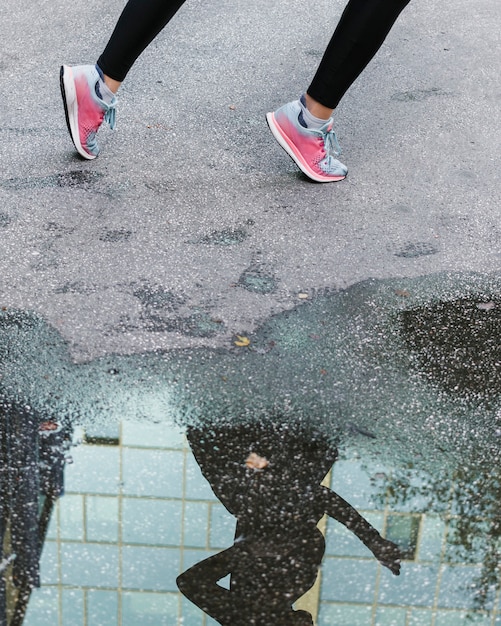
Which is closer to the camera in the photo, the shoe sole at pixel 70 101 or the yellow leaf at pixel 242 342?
the yellow leaf at pixel 242 342

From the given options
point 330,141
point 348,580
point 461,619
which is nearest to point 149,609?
point 348,580

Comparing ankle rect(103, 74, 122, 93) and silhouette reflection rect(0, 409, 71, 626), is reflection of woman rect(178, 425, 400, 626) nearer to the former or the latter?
silhouette reflection rect(0, 409, 71, 626)

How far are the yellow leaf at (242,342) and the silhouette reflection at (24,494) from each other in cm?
60

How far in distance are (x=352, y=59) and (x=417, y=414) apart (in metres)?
1.55

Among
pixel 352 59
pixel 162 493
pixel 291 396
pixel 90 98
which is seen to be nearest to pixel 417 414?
pixel 291 396

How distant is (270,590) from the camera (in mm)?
2115

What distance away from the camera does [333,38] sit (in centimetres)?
363

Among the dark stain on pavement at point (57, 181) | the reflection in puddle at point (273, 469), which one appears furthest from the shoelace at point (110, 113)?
the reflection in puddle at point (273, 469)

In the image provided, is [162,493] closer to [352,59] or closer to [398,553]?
[398,553]

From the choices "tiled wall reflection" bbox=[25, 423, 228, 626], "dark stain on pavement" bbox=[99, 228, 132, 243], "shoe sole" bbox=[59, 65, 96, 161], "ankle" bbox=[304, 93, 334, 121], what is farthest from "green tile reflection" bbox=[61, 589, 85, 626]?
"ankle" bbox=[304, 93, 334, 121]

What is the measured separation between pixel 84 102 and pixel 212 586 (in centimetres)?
218

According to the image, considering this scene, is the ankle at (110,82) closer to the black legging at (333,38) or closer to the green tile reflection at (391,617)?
the black legging at (333,38)

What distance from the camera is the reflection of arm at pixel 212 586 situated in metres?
2.07

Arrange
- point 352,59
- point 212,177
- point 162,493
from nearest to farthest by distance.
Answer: point 162,493 < point 352,59 < point 212,177
